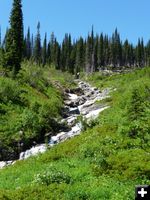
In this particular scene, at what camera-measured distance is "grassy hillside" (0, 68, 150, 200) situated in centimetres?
1931

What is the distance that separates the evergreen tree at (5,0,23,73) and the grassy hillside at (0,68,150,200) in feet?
123

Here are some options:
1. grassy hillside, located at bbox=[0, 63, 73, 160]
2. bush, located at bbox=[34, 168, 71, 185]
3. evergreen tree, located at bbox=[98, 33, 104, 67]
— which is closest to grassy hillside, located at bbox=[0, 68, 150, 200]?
bush, located at bbox=[34, 168, 71, 185]

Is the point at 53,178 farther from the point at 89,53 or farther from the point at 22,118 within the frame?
the point at 89,53

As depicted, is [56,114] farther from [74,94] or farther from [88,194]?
[74,94]

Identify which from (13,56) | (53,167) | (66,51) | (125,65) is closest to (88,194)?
(53,167)

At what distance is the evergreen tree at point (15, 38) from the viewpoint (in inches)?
2685

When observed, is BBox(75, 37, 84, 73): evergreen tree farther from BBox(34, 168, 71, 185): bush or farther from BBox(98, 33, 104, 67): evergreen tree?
BBox(34, 168, 71, 185): bush

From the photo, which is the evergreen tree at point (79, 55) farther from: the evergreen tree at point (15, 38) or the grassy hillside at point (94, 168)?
the grassy hillside at point (94, 168)

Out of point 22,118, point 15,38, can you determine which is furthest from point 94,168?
point 15,38

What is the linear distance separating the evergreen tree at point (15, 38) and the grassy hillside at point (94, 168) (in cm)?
3737

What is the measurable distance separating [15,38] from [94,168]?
51.3 metres

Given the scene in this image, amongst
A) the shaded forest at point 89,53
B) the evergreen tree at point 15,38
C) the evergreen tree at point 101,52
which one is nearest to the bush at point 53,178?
the evergreen tree at point 15,38

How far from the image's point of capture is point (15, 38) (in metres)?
71.8

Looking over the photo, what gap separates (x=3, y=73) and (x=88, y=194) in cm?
4564
